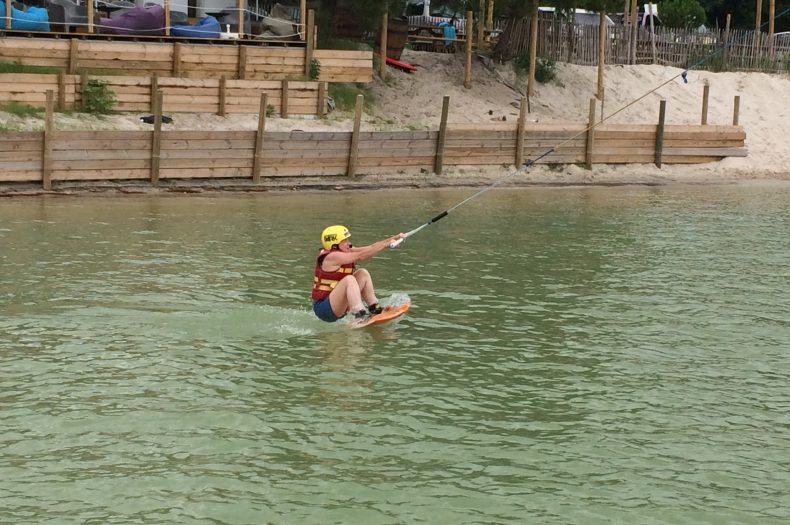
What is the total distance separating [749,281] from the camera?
1966cm

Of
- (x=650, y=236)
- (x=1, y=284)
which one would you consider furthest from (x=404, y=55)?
(x=1, y=284)

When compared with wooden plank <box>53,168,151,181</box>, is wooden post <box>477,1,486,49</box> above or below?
above

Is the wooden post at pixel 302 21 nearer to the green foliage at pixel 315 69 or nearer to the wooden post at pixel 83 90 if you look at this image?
the green foliage at pixel 315 69

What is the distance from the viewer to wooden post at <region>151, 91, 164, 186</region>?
92.6ft

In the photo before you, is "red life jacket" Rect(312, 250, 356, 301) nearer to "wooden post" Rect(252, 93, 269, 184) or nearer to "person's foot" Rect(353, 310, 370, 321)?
"person's foot" Rect(353, 310, 370, 321)

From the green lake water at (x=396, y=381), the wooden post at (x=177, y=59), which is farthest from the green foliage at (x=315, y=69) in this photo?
the green lake water at (x=396, y=381)

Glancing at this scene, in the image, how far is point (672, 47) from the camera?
44.3m

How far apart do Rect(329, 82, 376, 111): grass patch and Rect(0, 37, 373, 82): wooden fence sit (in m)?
0.60

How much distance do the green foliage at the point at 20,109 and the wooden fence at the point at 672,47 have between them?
59.7ft

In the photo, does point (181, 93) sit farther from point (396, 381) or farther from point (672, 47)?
point (672, 47)

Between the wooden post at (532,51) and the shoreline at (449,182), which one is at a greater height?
the wooden post at (532,51)

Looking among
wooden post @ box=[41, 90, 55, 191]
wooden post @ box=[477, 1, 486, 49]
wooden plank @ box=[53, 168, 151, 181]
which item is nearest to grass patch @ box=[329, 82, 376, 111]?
wooden post @ box=[477, 1, 486, 49]

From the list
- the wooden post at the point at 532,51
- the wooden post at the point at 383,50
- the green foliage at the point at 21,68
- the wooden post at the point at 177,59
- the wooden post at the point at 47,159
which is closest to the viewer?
the wooden post at the point at 47,159

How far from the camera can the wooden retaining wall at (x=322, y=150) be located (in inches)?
1075
